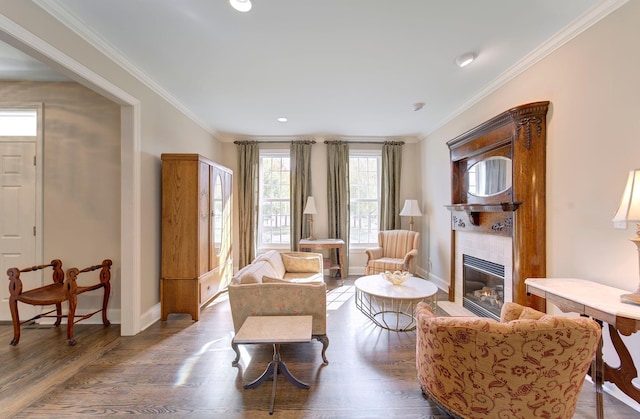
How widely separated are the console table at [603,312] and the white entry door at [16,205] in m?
4.87

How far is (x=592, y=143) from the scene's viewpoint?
1.82 m

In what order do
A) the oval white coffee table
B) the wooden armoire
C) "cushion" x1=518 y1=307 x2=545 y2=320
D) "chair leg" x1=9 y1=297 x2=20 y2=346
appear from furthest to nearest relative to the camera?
the wooden armoire, the oval white coffee table, "chair leg" x1=9 y1=297 x2=20 y2=346, "cushion" x1=518 y1=307 x2=545 y2=320

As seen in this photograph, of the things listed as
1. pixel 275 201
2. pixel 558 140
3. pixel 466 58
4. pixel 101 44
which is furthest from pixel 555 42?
pixel 275 201

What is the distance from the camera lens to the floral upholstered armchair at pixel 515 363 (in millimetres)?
1165

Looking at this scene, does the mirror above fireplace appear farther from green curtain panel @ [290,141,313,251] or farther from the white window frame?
the white window frame

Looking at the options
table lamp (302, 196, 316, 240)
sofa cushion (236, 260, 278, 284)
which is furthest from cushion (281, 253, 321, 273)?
table lamp (302, 196, 316, 240)

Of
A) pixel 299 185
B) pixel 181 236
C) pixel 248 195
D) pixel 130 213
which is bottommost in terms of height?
pixel 181 236

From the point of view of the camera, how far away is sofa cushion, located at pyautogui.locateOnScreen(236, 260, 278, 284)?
2182mm

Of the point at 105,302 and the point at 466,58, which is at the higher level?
the point at 466,58

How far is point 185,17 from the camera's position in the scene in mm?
1823

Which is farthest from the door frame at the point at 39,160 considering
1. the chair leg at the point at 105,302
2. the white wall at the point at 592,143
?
the white wall at the point at 592,143

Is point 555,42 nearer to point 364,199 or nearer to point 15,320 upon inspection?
point 364,199

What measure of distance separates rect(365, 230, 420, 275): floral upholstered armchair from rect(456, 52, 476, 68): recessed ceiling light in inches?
99.7

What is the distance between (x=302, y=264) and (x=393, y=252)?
173cm
